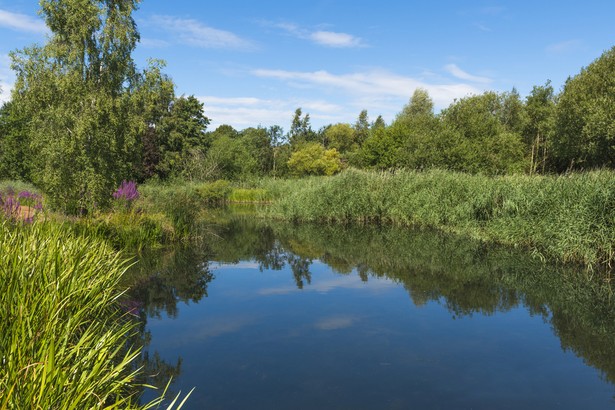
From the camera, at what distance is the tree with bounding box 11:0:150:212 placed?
43.4 feet

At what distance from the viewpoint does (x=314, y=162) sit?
55.0 meters

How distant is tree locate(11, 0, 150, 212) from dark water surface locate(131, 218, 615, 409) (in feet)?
11.8

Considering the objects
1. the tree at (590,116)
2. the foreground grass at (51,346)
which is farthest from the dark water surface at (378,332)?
the tree at (590,116)

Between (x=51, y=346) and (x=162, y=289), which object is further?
(x=162, y=289)

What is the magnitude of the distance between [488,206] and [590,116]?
19.2 m

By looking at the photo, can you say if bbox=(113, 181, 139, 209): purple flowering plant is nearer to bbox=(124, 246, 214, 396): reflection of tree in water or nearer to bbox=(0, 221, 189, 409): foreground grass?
bbox=(124, 246, 214, 396): reflection of tree in water

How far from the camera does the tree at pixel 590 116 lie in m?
30.6

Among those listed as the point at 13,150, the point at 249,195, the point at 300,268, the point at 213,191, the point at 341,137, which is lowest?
the point at 300,268

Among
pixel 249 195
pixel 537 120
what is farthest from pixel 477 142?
pixel 249 195

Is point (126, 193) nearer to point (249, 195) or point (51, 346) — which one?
point (51, 346)

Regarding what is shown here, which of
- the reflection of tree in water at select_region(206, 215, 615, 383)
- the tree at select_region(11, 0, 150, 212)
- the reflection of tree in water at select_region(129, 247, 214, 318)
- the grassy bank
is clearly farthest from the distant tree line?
the grassy bank

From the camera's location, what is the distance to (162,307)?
912cm

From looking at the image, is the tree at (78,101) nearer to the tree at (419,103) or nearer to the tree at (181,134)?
the tree at (181,134)

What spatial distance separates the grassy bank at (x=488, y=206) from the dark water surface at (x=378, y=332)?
1284 millimetres
